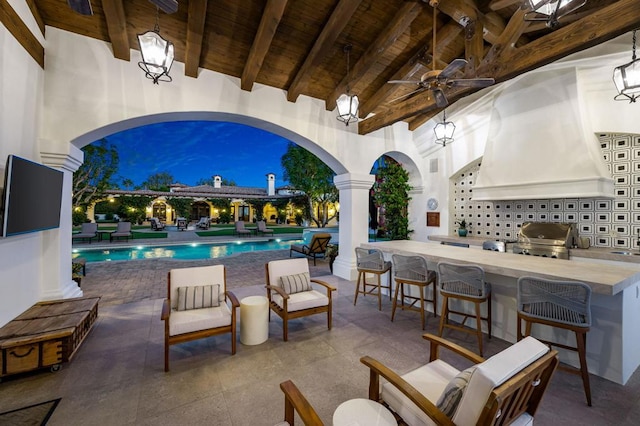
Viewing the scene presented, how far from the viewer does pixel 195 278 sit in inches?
129

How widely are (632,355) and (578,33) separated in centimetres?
357

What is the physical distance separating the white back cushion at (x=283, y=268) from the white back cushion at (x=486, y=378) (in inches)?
108

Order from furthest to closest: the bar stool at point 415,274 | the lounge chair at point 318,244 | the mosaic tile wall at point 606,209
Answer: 1. the lounge chair at point 318,244
2. the mosaic tile wall at point 606,209
3. the bar stool at point 415,274

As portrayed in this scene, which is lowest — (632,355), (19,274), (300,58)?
(632,355)

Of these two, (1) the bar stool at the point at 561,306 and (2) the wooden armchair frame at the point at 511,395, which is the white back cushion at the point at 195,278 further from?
(1) the bar stool at the point at 561,306

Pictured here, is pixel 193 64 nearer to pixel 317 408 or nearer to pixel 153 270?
pixel 317 408

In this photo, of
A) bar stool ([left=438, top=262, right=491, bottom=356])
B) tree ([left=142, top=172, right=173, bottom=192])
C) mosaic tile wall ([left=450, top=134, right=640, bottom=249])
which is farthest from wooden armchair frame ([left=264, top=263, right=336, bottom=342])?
tree ([left=142, top=172, right=173, bottom=192])

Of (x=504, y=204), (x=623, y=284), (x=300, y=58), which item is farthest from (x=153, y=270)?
(x=504, y=204)

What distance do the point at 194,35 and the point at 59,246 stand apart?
364cm

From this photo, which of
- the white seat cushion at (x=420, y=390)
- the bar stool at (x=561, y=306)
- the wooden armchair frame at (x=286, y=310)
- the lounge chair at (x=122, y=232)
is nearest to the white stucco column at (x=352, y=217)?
the wooden armchair frame at (x=286, y=310)

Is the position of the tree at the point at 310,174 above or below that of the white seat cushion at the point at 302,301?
above

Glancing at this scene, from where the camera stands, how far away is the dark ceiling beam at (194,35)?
3.39m

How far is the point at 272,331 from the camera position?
3604 millimetres

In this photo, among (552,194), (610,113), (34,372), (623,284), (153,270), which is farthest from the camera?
(153,270)
